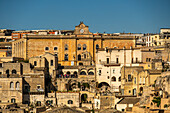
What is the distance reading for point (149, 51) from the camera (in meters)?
88.6

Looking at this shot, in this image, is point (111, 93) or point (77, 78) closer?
→ point (111, 93)

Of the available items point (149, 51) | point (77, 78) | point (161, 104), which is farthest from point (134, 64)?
point (161, 104)

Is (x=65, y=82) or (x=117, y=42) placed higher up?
(x=117, y=42)

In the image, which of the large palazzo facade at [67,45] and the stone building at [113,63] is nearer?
the stone building at [113,63]

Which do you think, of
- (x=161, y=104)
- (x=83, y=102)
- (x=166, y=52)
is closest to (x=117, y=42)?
(x=166, y=52)

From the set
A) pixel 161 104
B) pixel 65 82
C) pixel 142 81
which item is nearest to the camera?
pixel 161 104

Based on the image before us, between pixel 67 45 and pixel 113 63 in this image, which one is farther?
pixel 67 45

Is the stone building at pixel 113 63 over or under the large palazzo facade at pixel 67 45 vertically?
under

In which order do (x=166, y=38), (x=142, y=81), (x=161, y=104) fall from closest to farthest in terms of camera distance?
(x=161, y=104), (x=142, y=81), (x=166, y=38)

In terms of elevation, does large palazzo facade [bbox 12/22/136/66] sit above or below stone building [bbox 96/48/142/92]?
above

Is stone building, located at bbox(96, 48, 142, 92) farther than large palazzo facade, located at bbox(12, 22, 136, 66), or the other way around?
large palazzo facade, located at bbox(12, 22, 136, 66)

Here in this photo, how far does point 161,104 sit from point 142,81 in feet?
46.3

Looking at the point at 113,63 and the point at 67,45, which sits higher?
the point at 67,45

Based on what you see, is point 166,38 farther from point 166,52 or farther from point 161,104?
point 161,104
